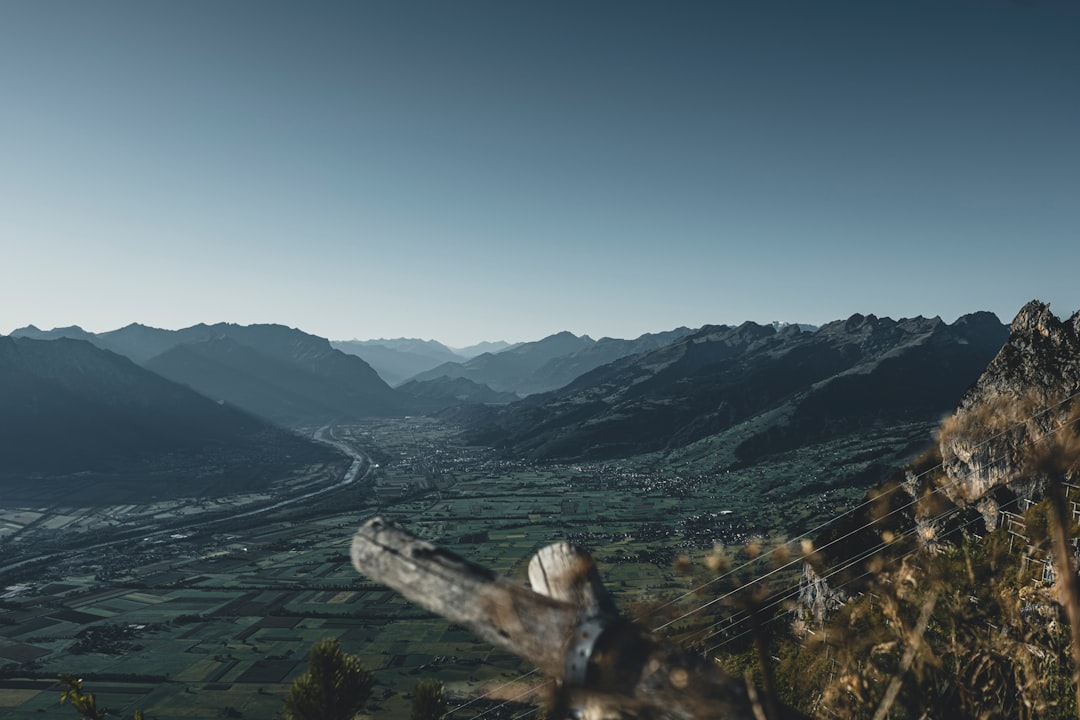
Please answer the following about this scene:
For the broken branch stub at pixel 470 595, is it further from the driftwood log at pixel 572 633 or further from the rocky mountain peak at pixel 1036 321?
the rocky mountain peak at pixel 1036 321

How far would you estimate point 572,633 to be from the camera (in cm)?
373

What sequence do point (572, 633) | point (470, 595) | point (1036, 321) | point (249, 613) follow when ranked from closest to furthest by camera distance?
1. point (572, 633)
2. point (470, 595)
3. point (1036, 321)
4. point (249, 613)

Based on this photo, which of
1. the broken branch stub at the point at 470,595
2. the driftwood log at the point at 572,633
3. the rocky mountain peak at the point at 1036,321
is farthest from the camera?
the rocky mountain peak at the point at 1036,321

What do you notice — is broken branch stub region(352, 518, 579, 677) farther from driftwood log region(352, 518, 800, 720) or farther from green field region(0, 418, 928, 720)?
green field region(0, 418, 928, 720)

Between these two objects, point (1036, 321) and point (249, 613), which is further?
point (249, 613)

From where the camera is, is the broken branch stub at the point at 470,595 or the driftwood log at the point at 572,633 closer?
the driftwood log at the point at 572,633

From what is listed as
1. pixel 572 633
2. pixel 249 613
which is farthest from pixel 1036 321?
pixel 249 613

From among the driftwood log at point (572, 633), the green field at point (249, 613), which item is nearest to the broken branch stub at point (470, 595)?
the driftwood log at point (572, 633)

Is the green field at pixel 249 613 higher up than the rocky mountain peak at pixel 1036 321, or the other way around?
the rocky mountain peak at pixel 1036 321

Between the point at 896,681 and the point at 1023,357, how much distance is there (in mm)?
70011

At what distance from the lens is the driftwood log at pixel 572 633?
3.35 m

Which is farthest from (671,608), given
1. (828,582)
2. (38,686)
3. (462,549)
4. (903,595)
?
(462,549)

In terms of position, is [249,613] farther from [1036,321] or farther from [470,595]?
[470,595]

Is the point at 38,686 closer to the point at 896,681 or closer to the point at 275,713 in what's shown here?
the point at 275,713
